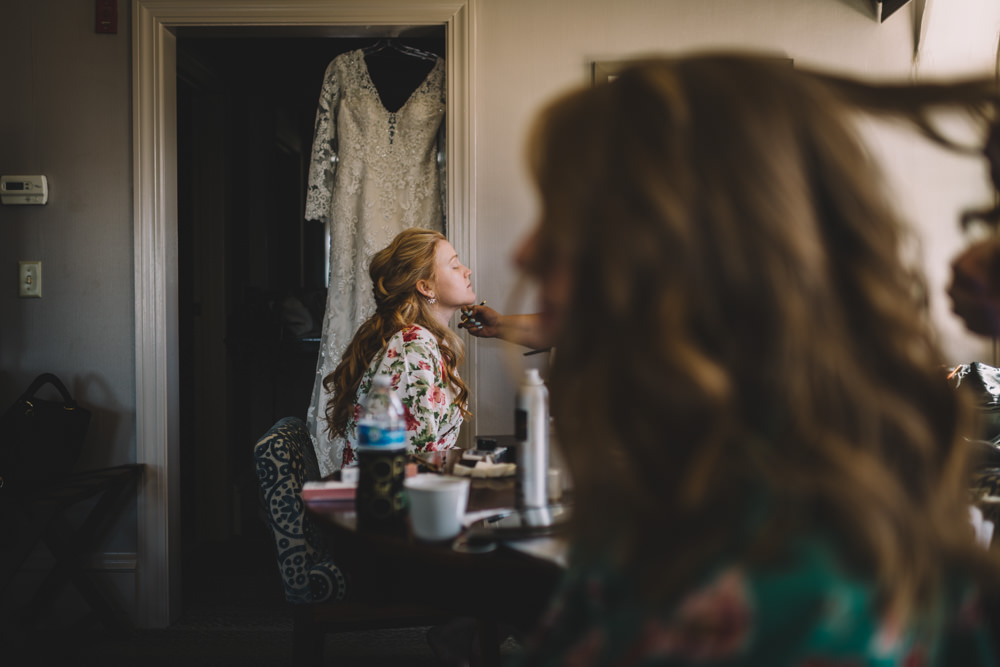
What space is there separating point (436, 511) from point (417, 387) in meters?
0.86

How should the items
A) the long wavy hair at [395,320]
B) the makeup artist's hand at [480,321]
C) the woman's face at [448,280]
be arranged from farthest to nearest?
the makeup artist's hand at [480,321] < the woman's face at [448,280] < the long wavy hair at [395,320]

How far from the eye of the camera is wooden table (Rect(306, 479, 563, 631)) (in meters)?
0.96

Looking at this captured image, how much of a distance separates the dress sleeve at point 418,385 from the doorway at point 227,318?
1.69 meters

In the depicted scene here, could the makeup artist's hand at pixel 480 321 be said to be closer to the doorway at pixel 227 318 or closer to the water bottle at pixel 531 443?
the water bottle at pixel 531 443

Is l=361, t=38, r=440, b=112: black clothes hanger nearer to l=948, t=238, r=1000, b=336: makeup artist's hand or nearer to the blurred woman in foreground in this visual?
l=948, t=238, r=1000, b=336: makeup artist's hand

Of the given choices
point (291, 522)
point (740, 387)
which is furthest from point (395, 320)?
point (740, 387)

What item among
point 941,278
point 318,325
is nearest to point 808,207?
point 941,278

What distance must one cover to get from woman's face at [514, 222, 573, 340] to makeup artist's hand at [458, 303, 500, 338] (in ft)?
5.83

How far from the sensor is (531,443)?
1.21 metres

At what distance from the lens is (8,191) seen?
256cm

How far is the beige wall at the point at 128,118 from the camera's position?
2.58 metres

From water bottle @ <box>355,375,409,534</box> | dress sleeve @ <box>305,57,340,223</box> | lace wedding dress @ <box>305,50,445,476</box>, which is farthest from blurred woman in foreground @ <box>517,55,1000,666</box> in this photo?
dress sleeve @ <box>305,57,340,223</box>

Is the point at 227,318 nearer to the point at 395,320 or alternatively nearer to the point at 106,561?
the point at 106,561

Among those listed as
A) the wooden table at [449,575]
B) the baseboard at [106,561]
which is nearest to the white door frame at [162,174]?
the baseboard at [106,561]
